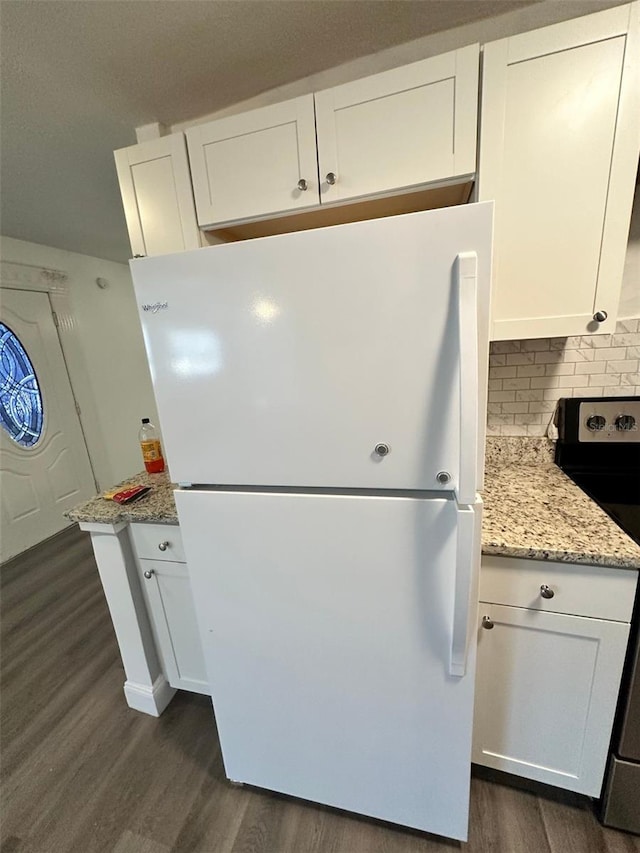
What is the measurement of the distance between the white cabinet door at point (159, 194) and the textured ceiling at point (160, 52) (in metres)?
0.23

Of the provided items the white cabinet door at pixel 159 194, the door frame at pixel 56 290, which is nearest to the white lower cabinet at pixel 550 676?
the white cabinet door at pixel 159 194

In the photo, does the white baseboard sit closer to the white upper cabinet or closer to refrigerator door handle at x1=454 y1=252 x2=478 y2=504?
refrigerator door handle at x1=454 y1=252 x2=478 y2=504

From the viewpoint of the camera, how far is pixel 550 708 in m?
1.00

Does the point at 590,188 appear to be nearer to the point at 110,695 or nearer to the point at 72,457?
the point at 110,695

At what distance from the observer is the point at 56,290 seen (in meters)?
3.17

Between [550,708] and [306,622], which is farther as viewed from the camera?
[550,708]

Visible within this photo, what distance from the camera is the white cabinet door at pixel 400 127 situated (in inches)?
37.7

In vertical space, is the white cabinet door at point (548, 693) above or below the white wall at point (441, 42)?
below

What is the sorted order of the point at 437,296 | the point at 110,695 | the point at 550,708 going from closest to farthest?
the point at 437,296, the point at 550,708, the point at 110,695

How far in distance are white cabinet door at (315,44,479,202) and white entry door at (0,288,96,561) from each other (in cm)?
304

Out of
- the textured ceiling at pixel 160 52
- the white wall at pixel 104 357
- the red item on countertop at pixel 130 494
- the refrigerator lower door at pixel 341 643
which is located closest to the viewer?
the refrigerator lower door at pixel 341 643

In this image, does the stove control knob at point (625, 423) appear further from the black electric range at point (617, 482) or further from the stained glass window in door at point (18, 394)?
the stained glass window in door at point (18, 394)

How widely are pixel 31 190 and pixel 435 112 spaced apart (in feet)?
7.69

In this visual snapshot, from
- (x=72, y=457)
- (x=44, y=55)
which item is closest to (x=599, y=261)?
(x=44, y=55)
